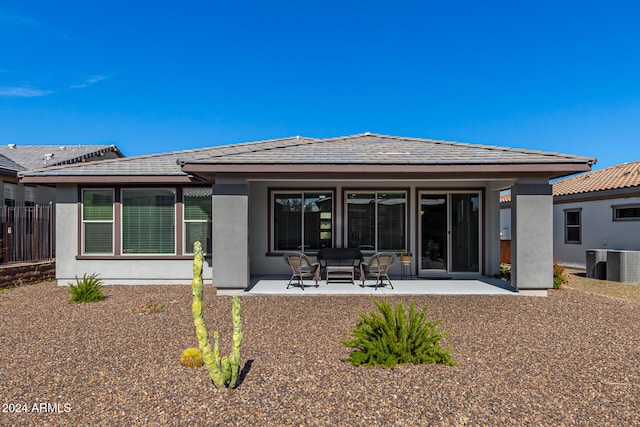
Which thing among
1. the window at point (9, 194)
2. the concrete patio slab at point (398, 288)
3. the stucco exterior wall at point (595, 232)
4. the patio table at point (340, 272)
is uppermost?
the window at point (9, 194)

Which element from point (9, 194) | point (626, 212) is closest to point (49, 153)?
point (9, 194)

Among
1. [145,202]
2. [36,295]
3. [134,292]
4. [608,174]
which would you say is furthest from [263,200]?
[608,174]

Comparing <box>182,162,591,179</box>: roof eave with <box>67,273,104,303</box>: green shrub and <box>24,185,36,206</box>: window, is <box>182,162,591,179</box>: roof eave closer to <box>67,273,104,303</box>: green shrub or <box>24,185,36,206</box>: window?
<box>67,273,104,303</box>: green shrub

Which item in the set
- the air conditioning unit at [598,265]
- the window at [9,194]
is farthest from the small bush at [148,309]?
the air conditioning unit at [598,265]

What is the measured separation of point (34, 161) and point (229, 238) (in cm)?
1579

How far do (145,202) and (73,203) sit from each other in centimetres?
195

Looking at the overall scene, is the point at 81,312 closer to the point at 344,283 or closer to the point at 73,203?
the point at 73,203

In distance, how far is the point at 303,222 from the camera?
35.1 feet

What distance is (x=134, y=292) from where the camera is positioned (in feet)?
29.7

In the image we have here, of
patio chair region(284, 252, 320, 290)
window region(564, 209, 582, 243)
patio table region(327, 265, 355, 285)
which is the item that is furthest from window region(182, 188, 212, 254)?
window region(564, 209, 582, 243)

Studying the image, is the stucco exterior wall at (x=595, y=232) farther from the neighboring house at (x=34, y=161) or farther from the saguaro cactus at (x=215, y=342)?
the neighboring house at (x=34, y=161)

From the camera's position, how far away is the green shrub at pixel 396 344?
4.30m

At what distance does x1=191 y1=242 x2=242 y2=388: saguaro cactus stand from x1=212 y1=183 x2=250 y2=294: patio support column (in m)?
4.66

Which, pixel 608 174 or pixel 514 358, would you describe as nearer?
pixel 514 358
